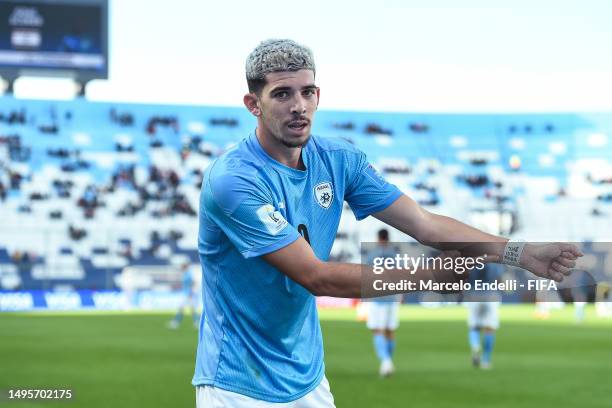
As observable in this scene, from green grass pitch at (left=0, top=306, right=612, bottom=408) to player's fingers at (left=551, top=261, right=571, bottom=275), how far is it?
8942 mm

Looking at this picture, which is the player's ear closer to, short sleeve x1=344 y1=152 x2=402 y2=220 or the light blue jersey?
the light blue jersey

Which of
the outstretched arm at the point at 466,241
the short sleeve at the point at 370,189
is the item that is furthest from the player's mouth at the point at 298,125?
the outstretched arm at the point at 466,241

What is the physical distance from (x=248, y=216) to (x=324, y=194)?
484mm

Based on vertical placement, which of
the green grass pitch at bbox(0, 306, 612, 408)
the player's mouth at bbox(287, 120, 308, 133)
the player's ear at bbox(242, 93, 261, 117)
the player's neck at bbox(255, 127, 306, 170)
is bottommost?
the green grass pitch at bbox(0, 306, 612, 408)

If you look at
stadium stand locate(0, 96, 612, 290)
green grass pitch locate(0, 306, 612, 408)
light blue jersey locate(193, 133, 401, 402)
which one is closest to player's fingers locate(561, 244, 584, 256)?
light blue jersey locate(193, 133, 401, 402)

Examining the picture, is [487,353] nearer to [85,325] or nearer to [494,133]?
[85,325]

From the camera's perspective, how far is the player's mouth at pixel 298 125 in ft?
13.6

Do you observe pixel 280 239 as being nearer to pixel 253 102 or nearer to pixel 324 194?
pixel 324 194

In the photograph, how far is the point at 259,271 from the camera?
4.25 metres

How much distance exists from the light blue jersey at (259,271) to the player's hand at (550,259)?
0.86m

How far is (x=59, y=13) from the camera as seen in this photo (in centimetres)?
4694

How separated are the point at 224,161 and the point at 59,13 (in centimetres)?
4505

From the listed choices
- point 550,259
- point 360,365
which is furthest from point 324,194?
point 360,365

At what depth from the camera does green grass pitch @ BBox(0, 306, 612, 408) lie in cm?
1376
